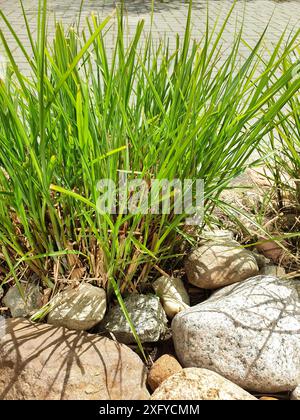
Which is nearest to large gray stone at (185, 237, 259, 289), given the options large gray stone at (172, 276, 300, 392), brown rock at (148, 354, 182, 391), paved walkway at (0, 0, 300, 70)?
large gray stone at (172, 276, 300, 392)

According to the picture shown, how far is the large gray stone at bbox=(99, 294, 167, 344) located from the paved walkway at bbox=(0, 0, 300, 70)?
4.24m

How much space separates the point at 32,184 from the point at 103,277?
0.34m

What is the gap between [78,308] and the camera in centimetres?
147

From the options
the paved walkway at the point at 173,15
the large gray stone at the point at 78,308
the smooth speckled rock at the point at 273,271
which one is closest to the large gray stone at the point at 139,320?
the large gray stone at the point at 78,308

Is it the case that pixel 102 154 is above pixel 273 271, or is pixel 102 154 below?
above

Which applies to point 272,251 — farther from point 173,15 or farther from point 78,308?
point 173,15

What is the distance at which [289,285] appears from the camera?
5.16 feet

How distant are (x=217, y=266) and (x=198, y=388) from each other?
46 cm

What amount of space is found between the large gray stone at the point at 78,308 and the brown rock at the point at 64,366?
4cm

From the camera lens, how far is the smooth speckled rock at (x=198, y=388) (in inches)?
49.7

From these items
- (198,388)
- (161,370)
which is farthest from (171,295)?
(198,388)

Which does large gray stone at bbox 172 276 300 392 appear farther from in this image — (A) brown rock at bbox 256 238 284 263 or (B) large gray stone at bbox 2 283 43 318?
(B) large gray stone at bbox 2 283 43 318

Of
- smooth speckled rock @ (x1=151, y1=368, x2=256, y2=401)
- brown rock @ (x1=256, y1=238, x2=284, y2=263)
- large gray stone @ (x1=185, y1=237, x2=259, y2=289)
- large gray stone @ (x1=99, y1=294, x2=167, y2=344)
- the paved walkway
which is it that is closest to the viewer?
smooth speckled rock @ (x1=151, y1=368, x2=256, y2=401)

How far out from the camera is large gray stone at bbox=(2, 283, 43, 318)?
60.5 inches
